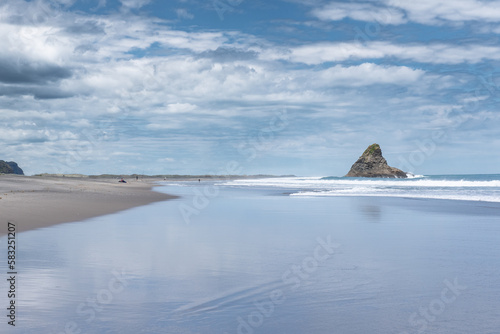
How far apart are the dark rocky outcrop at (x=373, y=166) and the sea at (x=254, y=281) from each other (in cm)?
12542

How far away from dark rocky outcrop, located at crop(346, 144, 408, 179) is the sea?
411 ft

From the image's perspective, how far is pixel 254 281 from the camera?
28.4 ft

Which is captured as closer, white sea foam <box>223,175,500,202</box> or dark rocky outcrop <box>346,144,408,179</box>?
white sea foam <box>223,175,500,202</box>

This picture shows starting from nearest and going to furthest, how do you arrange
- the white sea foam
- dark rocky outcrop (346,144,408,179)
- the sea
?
the sea, the white sea foam, dark rocky outcrop (346,144,408,179)

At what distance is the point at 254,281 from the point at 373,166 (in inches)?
5372

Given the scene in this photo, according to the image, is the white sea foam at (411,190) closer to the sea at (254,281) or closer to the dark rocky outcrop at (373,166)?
the sea at (254,281)

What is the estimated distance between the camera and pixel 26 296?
24.1 ft

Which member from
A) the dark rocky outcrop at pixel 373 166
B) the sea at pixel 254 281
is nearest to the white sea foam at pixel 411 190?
the sea at pixel 254 281

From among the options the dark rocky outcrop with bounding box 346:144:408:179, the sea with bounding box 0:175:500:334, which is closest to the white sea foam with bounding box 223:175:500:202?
the sea with bounding box 0:175:500:334

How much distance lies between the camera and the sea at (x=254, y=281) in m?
6.26

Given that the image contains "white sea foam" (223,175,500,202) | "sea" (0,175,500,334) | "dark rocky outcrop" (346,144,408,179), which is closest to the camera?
"sea" (0,175,500,334)

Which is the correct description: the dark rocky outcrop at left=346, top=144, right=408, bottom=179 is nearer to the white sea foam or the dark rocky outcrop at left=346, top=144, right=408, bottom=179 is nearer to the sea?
the white sea foam

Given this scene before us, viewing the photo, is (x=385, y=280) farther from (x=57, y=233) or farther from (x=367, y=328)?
(x=57, y=233)

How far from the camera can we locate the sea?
6258 mm
